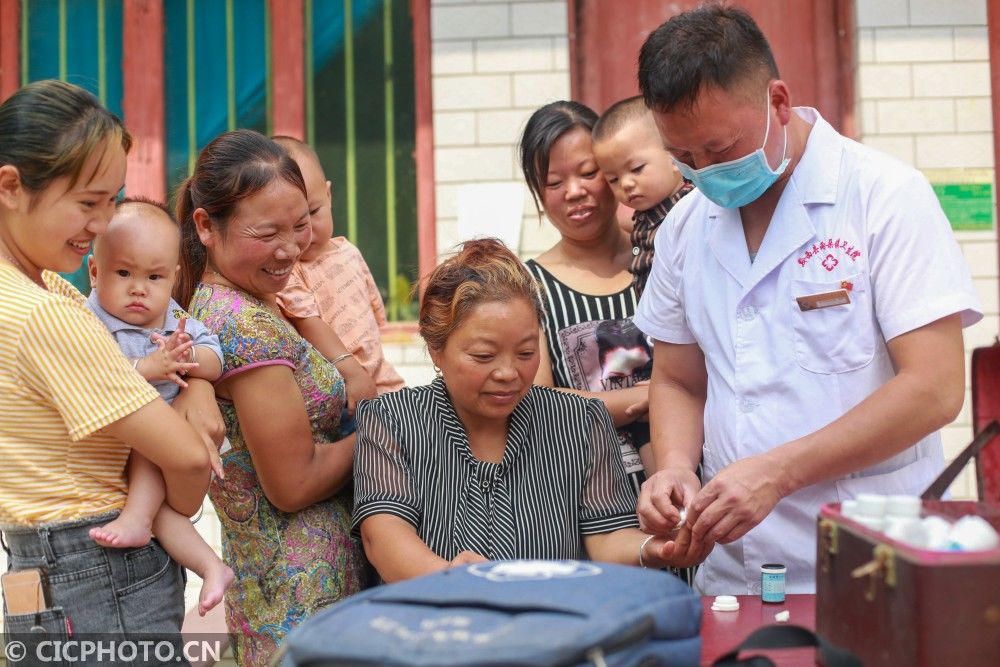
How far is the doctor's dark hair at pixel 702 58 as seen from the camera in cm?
227

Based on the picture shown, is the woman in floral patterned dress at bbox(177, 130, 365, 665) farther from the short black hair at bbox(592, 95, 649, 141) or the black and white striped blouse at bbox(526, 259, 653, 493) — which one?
the short black hair at bbox(592, 95, 649, 141)

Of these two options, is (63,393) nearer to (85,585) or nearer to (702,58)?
(85,585)

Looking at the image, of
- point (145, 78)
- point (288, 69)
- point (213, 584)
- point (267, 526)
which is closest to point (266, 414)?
point (267, 526)

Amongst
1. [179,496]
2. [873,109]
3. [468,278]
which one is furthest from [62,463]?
[873,109]

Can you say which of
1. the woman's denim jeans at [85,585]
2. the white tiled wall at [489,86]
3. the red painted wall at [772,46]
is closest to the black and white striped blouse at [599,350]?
the woman's denim jeans at [85,585]

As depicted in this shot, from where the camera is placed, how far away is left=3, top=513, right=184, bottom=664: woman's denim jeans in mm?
2135

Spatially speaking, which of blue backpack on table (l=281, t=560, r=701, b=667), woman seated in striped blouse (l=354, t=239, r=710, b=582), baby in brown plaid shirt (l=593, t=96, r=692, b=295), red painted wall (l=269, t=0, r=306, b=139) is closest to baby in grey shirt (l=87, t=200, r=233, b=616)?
woman seated in striped blouse (l=354, t=239, r=710, b=582)

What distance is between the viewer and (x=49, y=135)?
2.12m

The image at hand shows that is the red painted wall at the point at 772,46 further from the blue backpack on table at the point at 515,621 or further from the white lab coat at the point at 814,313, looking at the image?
the blue backpack on table at the point at 515,621

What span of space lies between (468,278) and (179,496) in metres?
0.76

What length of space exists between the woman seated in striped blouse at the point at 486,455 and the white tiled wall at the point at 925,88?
3563 millimetres

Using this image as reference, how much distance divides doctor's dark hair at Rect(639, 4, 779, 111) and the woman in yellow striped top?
1034mm

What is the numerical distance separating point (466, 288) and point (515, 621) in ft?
3.94

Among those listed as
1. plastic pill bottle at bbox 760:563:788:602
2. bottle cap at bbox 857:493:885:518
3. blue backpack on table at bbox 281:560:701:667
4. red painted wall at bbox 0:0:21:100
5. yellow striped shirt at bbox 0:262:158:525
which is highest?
red painted wall at bbox 0:0:21:100
